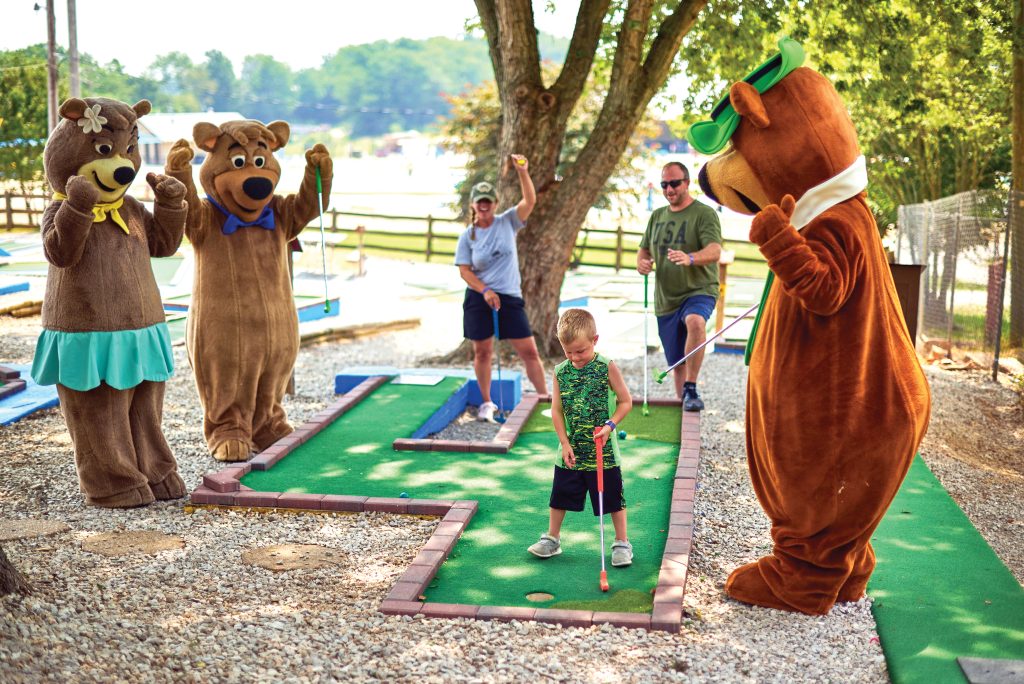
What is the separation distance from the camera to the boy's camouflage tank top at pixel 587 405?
4660mm

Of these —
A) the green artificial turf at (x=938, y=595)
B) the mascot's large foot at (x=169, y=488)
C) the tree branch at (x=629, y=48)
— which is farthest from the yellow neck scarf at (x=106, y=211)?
the tree branch at (x=629, y=48)

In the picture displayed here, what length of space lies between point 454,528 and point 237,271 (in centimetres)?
240

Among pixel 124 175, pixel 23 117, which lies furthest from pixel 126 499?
pixel 23 117

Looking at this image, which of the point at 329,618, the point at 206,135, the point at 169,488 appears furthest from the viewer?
the point at 206,135

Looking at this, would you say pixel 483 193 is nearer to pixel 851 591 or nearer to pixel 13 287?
pixel 851 591

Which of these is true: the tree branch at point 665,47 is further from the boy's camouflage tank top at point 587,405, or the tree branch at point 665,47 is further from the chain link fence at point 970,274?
the boy's camouflage tank top at point 587,405

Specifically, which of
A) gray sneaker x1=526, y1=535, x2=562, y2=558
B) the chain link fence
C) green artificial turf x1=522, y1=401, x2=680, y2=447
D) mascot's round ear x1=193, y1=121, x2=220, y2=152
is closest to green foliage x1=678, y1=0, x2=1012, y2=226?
the chain link fence

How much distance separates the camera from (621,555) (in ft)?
15.8

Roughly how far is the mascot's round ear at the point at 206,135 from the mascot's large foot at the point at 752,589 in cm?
392

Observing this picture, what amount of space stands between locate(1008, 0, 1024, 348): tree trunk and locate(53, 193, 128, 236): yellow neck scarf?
839 centimetres

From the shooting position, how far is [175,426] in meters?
8.02

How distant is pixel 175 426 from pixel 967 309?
8778 millimetres

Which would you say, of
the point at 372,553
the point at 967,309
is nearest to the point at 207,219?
the point at 372,553

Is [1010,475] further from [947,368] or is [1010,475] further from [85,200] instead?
[85,200]
